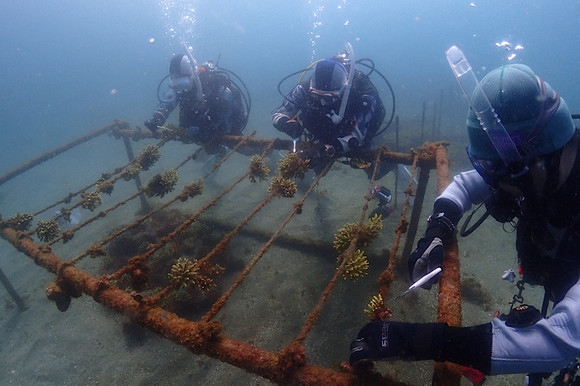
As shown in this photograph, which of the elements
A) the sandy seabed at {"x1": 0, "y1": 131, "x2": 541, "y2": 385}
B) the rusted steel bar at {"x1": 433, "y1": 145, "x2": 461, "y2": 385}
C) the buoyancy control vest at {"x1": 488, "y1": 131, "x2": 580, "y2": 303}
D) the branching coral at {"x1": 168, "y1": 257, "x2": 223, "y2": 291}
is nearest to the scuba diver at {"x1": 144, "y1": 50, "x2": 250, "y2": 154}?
the sandy seabed at {"x1": 0, "y1": 131, "x2": 541, "y2": 385}

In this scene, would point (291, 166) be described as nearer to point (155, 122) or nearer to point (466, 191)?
point (466, 191)

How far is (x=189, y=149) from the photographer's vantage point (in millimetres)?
21234

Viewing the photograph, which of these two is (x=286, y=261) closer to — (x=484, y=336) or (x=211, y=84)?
(x=484, y=336)

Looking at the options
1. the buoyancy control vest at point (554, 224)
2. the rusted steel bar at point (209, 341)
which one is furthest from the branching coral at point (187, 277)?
the buoyancy control vest at point (554, 224)

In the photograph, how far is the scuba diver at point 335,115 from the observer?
17.3 feet

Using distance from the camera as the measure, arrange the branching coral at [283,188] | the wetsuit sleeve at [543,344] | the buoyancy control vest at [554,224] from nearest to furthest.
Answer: the wetsuit sleeve at [543,344] < the buoyancy control vest at [554,224] < the branching coral at [283,188]

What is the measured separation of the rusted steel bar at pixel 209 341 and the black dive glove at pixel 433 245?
120 centimetres

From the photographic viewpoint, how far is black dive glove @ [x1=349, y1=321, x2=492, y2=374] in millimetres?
1756

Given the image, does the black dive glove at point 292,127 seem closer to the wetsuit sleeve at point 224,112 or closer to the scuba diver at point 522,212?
the wetsuit sleeve at point 224,112

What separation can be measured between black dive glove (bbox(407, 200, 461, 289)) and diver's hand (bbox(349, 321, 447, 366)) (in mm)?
778

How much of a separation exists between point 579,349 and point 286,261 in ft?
16.8

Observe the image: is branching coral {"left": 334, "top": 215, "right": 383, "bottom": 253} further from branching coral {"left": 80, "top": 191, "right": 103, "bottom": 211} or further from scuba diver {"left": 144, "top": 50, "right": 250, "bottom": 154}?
scuba diver {"left": 144, "top": 50, "right": 250, "bottom": 154}

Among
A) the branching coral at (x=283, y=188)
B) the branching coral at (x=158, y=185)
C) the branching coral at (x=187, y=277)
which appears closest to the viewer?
the branching coral at (x=187, y=277)

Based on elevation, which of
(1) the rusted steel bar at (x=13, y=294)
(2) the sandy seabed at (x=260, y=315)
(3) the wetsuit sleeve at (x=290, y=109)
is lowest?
(1) the rusted steel bar at (x=13, y=294)
